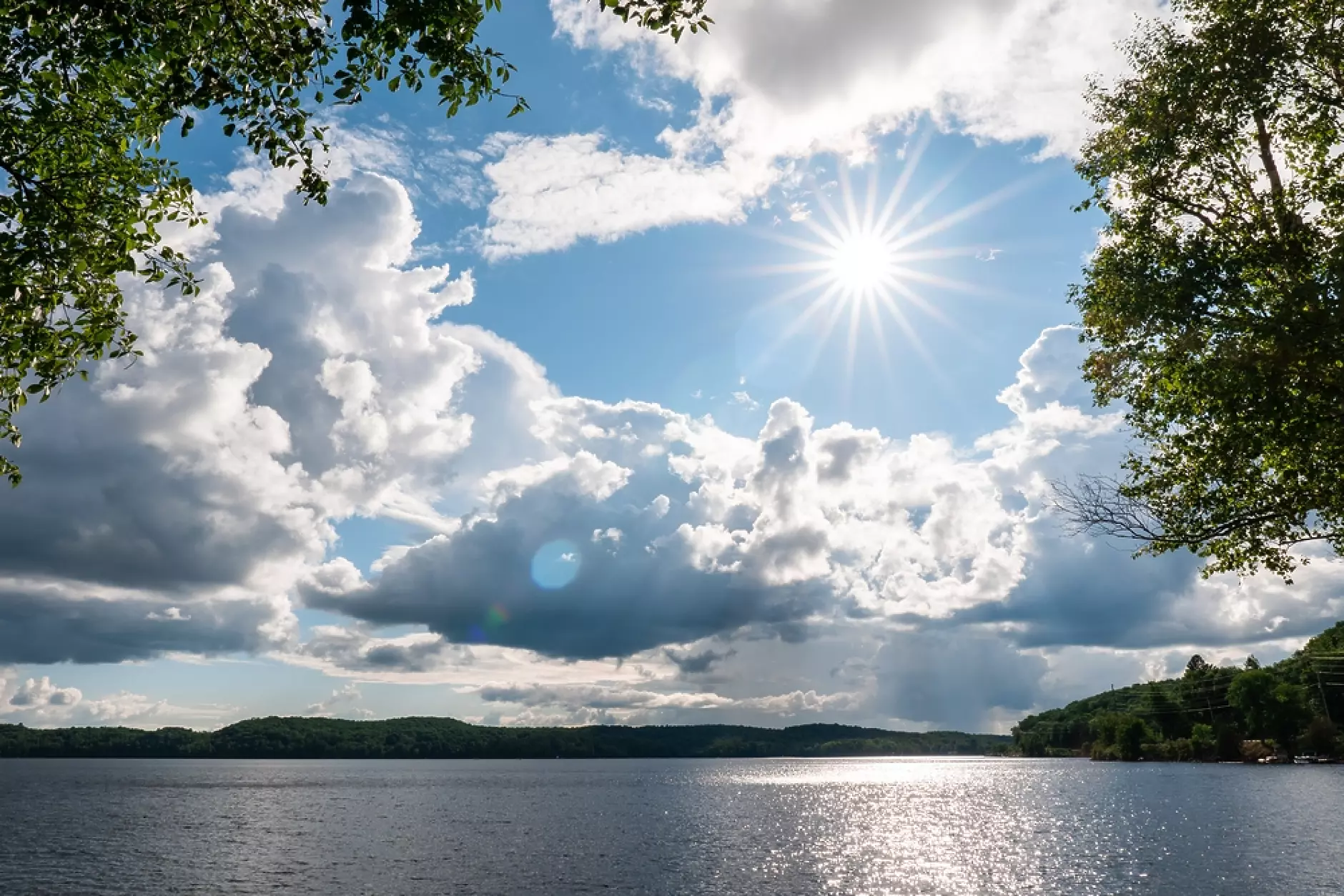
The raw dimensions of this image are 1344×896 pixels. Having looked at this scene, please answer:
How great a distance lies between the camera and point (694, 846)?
277 feet

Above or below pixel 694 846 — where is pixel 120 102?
above

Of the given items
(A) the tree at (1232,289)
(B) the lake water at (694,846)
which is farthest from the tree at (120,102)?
(B) the lake water at (694,846)

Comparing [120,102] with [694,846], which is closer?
[120,102]

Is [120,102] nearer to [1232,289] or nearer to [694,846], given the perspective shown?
[1232,289]

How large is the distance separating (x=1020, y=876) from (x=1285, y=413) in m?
56.7

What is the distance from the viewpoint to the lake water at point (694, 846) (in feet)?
196

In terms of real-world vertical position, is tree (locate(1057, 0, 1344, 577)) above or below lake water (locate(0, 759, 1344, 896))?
above

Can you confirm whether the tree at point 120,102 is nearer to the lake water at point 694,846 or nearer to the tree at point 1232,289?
the tree at point 1232,289

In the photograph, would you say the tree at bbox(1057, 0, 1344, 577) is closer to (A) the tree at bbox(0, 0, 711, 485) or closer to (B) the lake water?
(A) the tree at bbox(0, 0, 711, 485)

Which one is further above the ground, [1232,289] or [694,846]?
[1232,289]

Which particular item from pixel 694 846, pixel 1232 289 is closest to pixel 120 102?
pixel 1232 289

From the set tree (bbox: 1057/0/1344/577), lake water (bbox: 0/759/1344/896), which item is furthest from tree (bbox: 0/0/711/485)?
lake water (bbox: 0/759/1344/896)

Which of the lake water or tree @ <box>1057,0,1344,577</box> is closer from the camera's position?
tree @ <box>1057,0,1344,577</box>

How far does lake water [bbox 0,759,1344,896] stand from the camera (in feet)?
196
